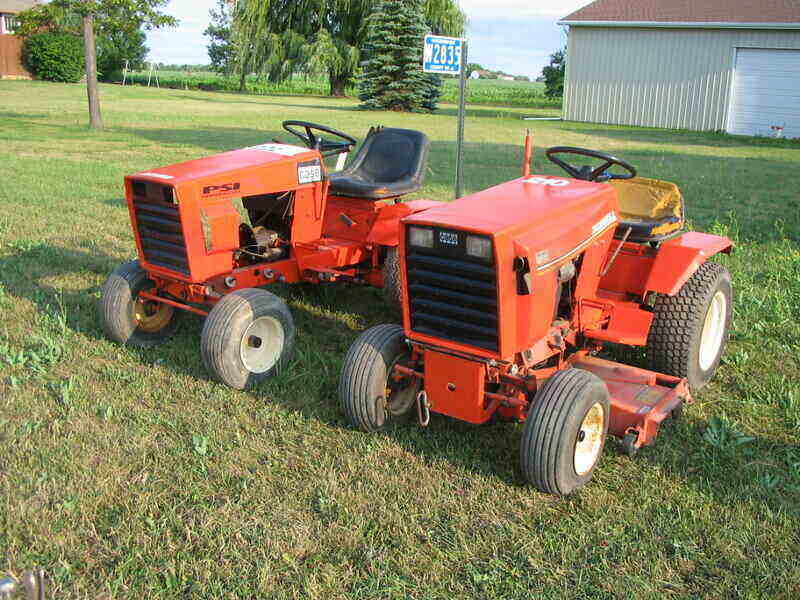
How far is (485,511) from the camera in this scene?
3.08m

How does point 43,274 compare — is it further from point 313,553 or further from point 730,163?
point 730,163

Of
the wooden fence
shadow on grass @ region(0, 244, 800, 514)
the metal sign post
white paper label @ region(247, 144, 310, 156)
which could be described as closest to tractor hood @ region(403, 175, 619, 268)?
shadow on grass @ region(0, 244, 800, 514)

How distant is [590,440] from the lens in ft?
10.9

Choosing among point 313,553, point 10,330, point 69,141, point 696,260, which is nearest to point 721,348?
point 696,260

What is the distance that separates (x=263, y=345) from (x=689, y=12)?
70.3 feet

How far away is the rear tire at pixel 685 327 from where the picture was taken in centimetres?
405

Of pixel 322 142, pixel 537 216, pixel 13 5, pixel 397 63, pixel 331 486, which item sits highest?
pixel 13 5

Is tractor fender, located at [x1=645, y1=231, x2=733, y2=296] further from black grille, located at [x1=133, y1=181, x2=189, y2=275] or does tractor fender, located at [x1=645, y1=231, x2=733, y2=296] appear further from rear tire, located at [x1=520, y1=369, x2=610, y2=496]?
black grille, located at [x1=133, y1=181, x2=189, y2=275]

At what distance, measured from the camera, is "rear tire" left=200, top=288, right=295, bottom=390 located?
4086 millimetres

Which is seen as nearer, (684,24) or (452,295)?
(452,295)

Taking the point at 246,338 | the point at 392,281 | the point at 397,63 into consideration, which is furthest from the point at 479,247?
the point at 397,63

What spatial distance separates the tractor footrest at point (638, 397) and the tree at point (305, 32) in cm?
2919

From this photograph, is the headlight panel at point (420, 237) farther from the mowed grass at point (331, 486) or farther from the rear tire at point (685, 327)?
the rear tire at point (685, 327)

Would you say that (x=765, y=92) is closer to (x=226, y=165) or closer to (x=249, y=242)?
(x=249, y=242)
